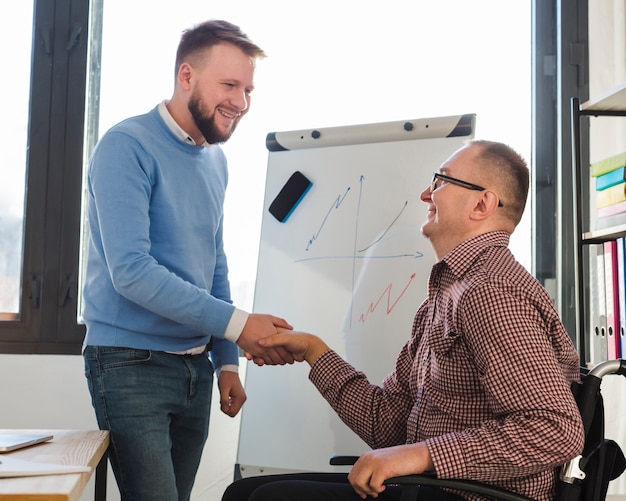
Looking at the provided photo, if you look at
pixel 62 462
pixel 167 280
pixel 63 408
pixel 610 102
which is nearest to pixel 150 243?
pixel 167 280

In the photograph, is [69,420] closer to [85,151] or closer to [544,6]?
[85,151]

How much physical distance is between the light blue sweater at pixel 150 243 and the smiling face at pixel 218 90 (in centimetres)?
8

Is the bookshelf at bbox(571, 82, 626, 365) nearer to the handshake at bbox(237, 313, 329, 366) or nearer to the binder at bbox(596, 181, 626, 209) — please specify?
the binder at bbox(596, 181, 626, 209)

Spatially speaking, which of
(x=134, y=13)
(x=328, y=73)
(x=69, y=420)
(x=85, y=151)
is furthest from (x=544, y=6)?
(x=69, y=420)

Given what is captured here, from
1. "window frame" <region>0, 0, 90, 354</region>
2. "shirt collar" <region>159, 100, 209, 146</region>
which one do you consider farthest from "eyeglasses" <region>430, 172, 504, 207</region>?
"window frame" <region>0, 0, 90, 354</region>

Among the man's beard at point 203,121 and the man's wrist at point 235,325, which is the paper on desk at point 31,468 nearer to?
the man's wrist at point 235,325

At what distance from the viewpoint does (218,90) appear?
1891 millimetres

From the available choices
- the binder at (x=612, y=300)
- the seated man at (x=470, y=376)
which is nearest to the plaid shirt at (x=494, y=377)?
the seated man at (x=470, y=376)

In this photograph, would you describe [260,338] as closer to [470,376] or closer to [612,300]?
[470,376]

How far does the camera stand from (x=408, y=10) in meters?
3.01

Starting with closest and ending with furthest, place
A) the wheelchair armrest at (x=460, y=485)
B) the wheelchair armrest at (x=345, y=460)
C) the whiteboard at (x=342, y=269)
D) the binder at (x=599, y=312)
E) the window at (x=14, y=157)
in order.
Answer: the wheelchair armrest at (x=460, y=485), the wheelchair armrest at (x=345, y=460), the whiteboard at (x=342, y=269), the binder at (x=599, y=312), the window at (x=14, y=157)

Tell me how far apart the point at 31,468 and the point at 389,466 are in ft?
2.02

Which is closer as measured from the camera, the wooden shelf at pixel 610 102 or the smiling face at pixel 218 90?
the smiling face at pixel 218 90

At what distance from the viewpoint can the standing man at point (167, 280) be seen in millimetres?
1640
